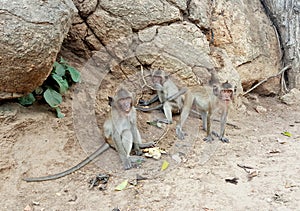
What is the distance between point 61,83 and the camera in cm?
514

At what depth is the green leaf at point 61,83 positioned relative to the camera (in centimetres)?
509

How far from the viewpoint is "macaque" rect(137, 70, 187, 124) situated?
20.0 feet

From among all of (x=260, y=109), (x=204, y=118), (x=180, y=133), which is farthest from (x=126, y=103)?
(x=260, y=109)

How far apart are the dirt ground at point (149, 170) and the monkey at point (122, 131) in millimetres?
123

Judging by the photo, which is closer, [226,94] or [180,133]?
[226,94]

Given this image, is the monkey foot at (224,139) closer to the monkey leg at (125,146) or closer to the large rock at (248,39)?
the monkey leg at (125,146)

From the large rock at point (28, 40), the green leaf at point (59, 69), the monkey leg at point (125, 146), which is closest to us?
the large rock at point (28, 40)

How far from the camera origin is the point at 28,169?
4391mm

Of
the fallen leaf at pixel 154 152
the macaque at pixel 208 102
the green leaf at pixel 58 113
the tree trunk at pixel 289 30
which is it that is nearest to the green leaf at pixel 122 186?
the fallen leaf at pixel 154 152

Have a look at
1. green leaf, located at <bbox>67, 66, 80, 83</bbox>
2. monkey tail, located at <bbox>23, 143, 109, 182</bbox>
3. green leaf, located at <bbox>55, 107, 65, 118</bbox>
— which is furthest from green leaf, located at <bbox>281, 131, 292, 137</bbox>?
green leaf, located at <bbox>55, 107, 65, 118</bbox>

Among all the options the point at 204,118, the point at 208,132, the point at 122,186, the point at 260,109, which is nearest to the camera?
the point at 122,186

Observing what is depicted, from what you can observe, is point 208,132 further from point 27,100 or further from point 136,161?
point 27,100

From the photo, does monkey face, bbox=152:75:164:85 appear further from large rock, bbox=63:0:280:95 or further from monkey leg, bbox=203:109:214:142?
monkey leg, bbox=203:109:214:142

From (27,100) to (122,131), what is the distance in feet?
4.62
